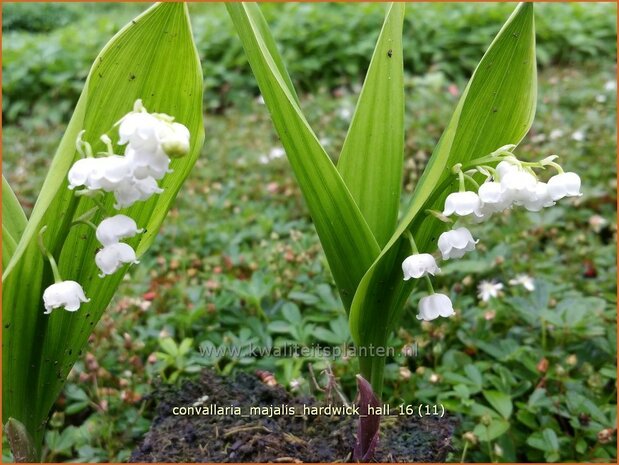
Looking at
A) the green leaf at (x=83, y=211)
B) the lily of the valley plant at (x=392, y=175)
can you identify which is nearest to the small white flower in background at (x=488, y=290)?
the lily of the valley plant at (x=392, y=175)

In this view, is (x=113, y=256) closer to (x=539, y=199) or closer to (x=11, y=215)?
(x=11, y=215)

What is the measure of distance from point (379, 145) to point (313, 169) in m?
0.18

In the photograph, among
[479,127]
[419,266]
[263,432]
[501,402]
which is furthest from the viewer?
[501,402]

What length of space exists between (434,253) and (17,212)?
0.78 meters

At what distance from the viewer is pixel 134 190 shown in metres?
0.86

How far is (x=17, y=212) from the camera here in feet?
3.83

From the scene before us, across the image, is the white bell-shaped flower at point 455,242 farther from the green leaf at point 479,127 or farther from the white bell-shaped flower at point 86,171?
the white bell-shaped flower at point 86,171

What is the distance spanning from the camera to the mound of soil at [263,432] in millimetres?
1281

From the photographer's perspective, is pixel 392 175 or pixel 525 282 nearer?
pixel 392 175

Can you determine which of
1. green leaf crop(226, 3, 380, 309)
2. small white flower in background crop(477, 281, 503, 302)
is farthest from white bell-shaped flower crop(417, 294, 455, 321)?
small white flower in background crop(477, 281, 503, 302)

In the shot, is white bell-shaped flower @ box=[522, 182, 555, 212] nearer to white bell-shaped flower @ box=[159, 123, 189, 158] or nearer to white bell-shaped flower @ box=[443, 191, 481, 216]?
white bell-shaped flower @ box=[443, 191, 481, 216]

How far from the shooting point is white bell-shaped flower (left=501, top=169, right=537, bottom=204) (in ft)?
3.04

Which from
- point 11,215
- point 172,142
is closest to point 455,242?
point 172,142

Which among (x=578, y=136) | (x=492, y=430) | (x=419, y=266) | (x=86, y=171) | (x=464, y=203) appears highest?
(x=86, y=171)
